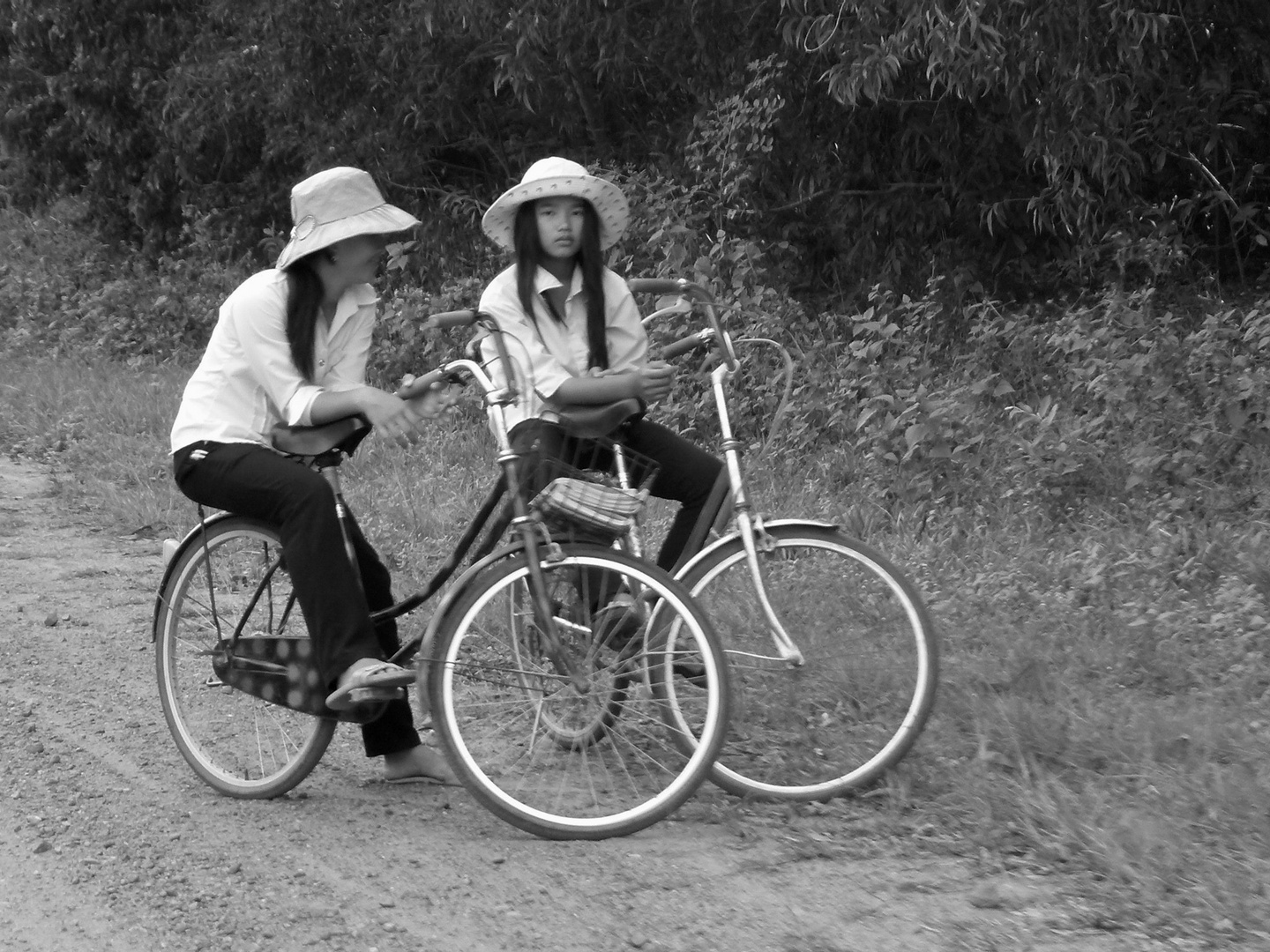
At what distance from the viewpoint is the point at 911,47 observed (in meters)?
8.14

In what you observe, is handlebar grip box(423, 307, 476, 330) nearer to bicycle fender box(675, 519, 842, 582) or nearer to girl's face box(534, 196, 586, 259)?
girl's face box(534, 196, 586, 259)

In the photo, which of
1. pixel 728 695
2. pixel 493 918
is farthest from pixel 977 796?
pixel 493 918

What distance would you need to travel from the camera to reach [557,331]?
15.1 ft

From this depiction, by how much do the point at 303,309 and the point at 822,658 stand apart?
1.79 metres

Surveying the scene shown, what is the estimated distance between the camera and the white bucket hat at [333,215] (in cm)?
431

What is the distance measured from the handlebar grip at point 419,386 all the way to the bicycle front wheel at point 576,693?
504mm

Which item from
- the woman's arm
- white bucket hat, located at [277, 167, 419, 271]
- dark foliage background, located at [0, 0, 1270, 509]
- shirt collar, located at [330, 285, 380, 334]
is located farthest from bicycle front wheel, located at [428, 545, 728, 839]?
dark foliage background, located at [0, 0, 1270, 509]

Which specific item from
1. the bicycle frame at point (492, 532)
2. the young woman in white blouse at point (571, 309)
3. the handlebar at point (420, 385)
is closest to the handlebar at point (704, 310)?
the young woman in white blouse at point (571, 309)

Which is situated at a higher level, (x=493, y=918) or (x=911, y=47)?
(x=911, y=47)

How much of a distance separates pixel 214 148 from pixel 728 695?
15176 millimetres

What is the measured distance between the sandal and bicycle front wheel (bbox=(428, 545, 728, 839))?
169 mm

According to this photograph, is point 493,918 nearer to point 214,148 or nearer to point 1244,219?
point 1244,219

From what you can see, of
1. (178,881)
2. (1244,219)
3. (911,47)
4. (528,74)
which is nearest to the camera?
(178,881)

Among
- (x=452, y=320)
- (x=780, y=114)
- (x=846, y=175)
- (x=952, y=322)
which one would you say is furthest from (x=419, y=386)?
(x=846, y=175)
